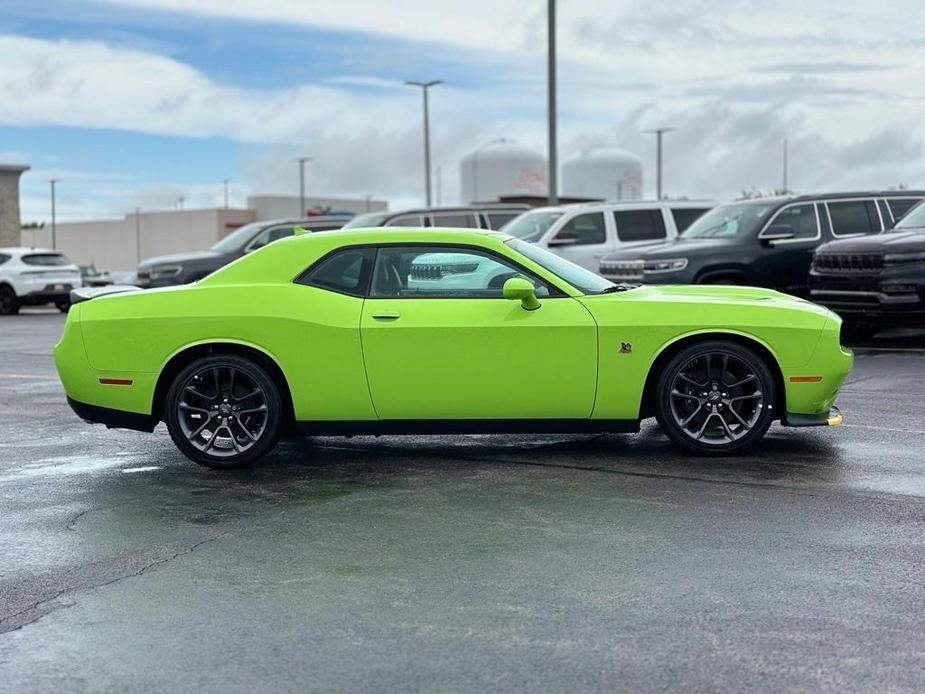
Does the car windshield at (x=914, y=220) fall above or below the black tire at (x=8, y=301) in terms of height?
above

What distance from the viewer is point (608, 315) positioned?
780 centimetres

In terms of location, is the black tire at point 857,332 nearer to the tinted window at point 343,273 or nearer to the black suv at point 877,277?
the black suv at point 877,277

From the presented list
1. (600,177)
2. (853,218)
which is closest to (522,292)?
(853,218)

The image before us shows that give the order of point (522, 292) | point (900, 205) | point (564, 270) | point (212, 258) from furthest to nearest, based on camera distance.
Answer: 1. point (212, 258)
2. point (900, 205)
3. point (564, 270)
4. point (522, 292)

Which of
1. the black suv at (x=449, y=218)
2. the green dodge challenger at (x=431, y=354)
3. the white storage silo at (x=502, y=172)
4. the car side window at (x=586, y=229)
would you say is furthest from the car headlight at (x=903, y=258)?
the white storage silo at (x=502, y=172)

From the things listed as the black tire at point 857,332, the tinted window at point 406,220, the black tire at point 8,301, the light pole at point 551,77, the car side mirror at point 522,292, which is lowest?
the black tire at point 857,332

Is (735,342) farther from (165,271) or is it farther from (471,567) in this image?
(165,271)

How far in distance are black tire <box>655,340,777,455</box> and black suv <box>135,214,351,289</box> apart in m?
17.9

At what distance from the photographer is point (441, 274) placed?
26.3 ft

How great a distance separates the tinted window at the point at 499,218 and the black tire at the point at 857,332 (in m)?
8.19

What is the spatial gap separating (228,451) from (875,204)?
11.8m

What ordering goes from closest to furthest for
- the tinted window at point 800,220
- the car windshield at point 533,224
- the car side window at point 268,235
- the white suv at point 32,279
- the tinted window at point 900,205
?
the tinted window at point 800,220 → the tinted window at point 900,205 → the car windshield at point 533,224 → the car side window at point 268,235 → the white suv at point 32,279

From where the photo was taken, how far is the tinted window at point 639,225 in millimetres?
20469

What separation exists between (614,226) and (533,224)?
1.58 meters
